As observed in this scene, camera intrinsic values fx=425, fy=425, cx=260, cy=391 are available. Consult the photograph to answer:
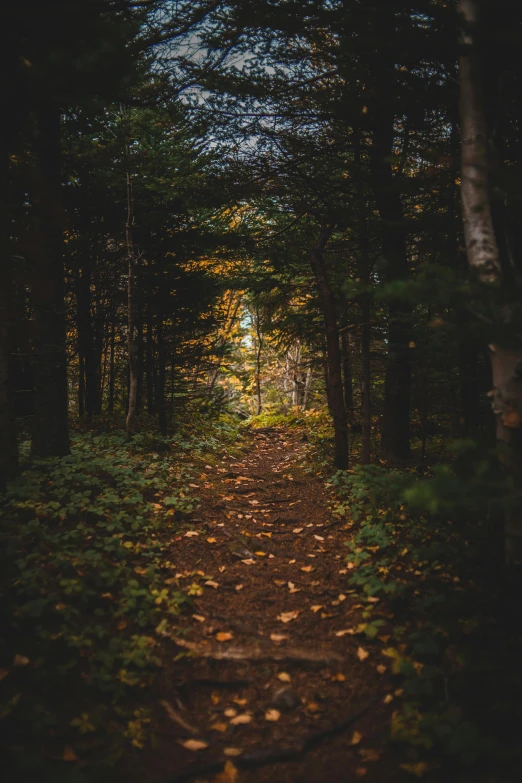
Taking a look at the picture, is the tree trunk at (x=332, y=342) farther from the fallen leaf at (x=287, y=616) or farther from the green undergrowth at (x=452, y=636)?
the fallen leaf at (x=287, y=616)

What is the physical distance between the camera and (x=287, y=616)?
176 inches

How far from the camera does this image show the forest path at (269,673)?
2.92 meters

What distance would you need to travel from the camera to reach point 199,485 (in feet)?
28.3

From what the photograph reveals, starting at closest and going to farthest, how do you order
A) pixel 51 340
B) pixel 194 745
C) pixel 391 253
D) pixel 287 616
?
pixel 194 745, pixel 287 616, pixel 51 340, pixel 391 253

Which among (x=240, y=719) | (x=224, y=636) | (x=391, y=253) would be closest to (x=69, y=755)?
(x=240, y=719)

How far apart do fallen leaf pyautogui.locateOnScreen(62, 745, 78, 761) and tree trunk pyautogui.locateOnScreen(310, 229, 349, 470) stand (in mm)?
7535

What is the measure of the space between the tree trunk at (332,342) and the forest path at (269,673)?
3334 millimetres

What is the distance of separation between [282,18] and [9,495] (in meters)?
6.37

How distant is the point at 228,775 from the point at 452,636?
2.01 m

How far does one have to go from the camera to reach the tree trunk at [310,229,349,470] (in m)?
9.12

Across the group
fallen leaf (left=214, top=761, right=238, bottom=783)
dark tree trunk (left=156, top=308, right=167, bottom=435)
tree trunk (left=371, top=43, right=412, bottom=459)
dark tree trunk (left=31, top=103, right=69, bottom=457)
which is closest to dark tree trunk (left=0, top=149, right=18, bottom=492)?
dark tree trunk (left=31, top=103, right=69, bottom=457)

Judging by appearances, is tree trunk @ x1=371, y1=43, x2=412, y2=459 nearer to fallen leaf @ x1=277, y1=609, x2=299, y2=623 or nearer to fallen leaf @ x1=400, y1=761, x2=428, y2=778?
fallen leaf @ x1=277, y1=609, x2=299, y2=623

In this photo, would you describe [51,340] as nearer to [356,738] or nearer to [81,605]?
[81,605]

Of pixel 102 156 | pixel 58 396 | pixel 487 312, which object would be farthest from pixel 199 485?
pixel 102 156
